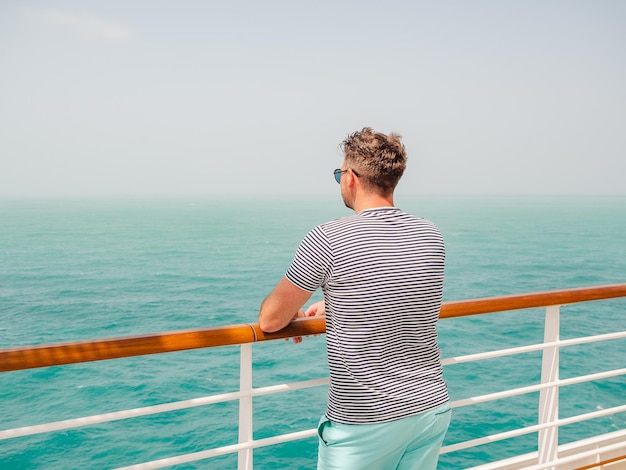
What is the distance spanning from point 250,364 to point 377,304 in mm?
501

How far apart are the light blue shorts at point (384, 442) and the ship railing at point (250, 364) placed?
0.63 feet

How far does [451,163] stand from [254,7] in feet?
147

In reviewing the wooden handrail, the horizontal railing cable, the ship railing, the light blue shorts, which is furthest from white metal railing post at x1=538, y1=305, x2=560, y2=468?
the horizontal railing cable

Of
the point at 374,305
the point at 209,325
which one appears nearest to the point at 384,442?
the point at 374,305

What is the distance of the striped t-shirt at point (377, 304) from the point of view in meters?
1.16

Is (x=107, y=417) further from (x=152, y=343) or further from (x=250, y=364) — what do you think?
(x=250, y=364)

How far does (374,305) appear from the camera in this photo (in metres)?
1.18

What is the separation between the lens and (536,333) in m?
31.3

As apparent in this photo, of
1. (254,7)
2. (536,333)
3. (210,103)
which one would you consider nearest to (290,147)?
(210,103)

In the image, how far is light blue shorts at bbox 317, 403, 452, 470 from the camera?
4.07 ft

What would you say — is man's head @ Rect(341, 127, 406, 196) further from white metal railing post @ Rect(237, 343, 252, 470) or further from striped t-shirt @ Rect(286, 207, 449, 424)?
white metal railing post @ Rect(237, 343, 252, 470)

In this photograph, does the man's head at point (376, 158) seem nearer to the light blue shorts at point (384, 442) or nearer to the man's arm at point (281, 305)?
the man's arm at point (281, 305)

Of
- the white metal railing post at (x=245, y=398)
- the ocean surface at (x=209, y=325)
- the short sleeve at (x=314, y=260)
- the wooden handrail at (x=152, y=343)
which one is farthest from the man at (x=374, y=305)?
the ocean surface at (x=209, y=325)

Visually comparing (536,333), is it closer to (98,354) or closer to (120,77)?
(98,354)
